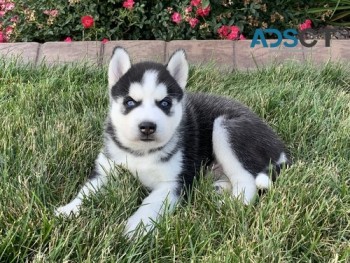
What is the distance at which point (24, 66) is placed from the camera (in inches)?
203

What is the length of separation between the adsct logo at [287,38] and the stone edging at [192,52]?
82 mm

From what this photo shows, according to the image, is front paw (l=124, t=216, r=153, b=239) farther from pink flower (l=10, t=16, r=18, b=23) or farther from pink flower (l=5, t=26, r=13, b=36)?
pink flower (l=10, t=16, r=18, b=23)

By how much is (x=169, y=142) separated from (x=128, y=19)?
130 inches

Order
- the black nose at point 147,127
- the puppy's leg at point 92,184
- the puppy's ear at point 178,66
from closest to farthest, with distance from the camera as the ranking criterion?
the puppy's leg at point 92,184
the black nose at point 147,127
the puppy's ear at point 178,66

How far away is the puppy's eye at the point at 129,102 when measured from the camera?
314cm

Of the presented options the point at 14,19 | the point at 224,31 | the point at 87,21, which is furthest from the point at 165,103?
the point at 14,19

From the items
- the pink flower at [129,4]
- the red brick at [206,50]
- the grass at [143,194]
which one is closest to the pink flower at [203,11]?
the red brick at [206,50]

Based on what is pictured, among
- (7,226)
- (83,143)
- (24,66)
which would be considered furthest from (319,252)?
(24,66)

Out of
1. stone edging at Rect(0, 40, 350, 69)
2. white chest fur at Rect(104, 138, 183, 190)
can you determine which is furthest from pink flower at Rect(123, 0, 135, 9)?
white chest fur at Rect(104, 138, 183, 190)

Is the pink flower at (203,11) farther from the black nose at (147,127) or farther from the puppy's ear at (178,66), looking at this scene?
the black nose at (147,127)

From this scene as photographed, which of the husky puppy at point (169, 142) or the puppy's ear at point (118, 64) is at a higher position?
the puppy's ear at point (118, 64)

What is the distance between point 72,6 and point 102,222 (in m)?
4.18

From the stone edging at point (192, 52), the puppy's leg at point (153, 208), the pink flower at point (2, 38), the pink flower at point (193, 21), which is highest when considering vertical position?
the pink flower at point (193, 21)

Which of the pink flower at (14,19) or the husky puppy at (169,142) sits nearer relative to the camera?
the husky puppy at (169,142)
